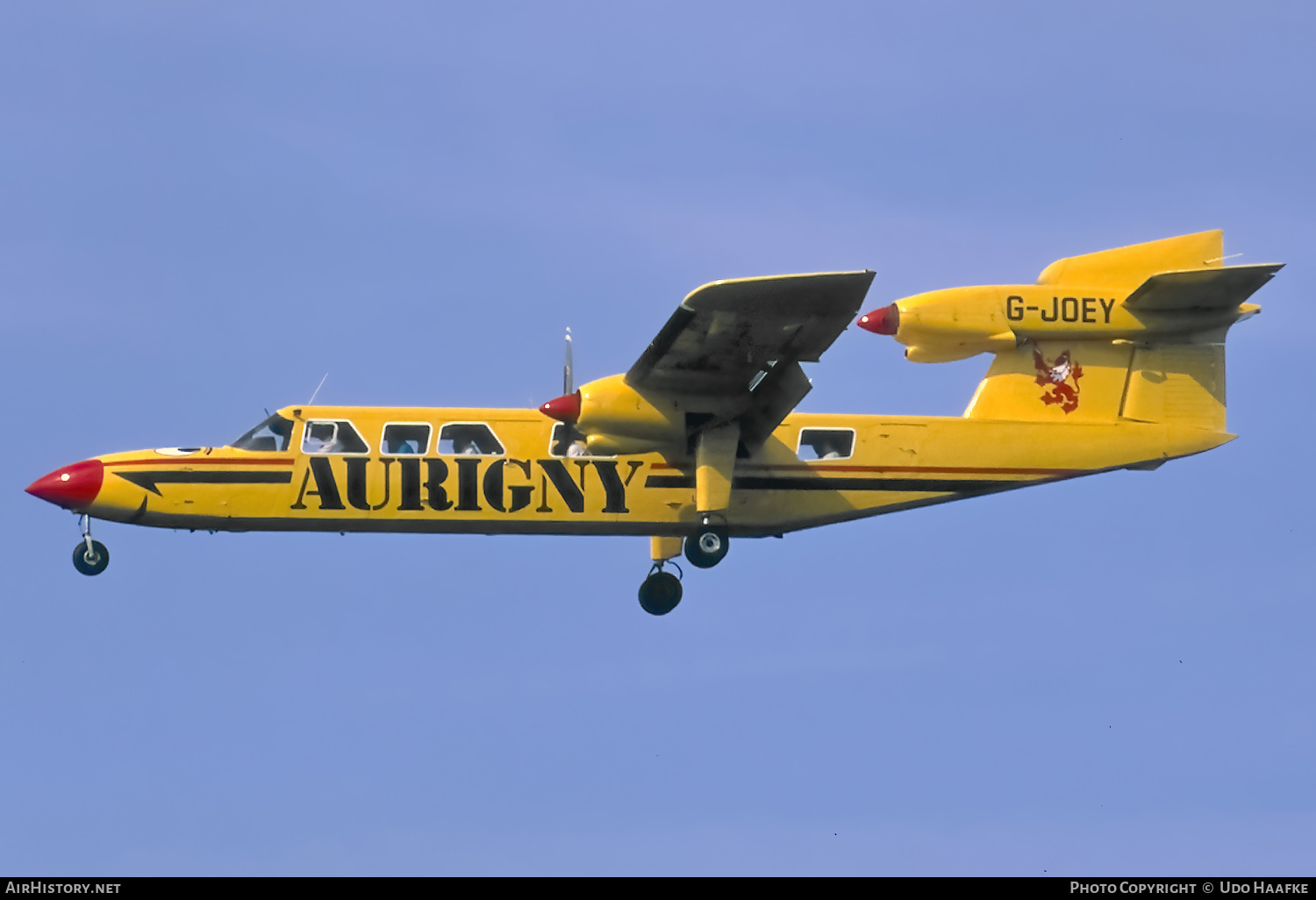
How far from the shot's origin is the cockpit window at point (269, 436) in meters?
27.1

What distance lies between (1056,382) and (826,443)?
3.63m

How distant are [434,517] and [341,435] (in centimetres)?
174

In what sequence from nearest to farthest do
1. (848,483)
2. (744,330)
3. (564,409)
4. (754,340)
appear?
(744,330) < (754,340) < (564,409) < (848,483)

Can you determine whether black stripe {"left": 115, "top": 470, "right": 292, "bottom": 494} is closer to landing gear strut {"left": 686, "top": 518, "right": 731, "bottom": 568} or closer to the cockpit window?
the cockpit window

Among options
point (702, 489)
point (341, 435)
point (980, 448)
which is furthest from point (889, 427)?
point (341, 435)

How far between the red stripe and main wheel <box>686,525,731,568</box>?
5653 mm

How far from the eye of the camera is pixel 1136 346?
28578 millimetres

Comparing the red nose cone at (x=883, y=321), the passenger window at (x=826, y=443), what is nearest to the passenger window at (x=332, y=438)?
the passenger window at (x=826, y=443)

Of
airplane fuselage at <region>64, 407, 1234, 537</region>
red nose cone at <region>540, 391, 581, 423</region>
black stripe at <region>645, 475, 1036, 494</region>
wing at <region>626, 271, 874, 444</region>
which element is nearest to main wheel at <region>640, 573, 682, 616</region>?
airplane fuselage at <region>64, 407, 1234, 537</region>

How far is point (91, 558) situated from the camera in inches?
1054

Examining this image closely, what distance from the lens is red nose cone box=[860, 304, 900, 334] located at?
2738 centimetres

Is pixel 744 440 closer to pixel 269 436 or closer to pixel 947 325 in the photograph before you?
pixel 947 325

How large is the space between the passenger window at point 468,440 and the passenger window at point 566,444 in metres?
0.71

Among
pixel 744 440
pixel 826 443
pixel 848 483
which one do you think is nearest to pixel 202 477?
pixel 744 440
